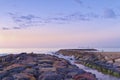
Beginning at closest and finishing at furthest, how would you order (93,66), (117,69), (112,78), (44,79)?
(44,79) → (112,78) → (117,69) → (93,66)

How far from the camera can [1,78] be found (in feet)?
74.6

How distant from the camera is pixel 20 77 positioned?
70.6 ft

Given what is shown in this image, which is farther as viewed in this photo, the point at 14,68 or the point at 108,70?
the point at 108,70

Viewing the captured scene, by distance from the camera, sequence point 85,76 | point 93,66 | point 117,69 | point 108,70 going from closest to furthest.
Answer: point 85,76 → point 117,69 → point 108,70 → point 93,66

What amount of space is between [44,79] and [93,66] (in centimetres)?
2233

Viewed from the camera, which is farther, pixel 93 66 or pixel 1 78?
pixel 93 66

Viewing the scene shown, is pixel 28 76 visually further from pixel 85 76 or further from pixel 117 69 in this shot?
pixel 117 69

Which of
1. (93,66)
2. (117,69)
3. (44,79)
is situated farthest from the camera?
(93,66)

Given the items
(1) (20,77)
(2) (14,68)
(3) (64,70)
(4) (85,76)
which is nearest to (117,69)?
(3) (64,70)

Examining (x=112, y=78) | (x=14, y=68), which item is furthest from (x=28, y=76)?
(x=112, y=78)

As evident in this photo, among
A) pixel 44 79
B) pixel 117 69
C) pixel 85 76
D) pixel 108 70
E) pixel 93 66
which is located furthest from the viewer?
pixel 93 66

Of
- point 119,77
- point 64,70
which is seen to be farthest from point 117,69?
point 64,70

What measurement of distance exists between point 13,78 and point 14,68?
693 cm

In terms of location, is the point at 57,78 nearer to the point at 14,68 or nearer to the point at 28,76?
the point at 28,76
